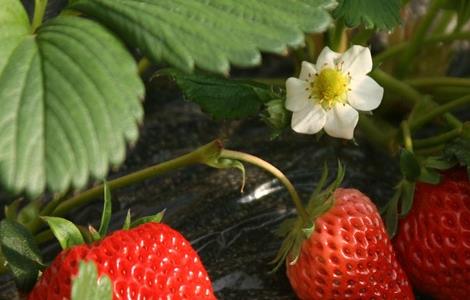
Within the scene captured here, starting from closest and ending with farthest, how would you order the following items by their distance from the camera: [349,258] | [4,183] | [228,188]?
1. [4,183]
2. [349,258]
3. [228,188]

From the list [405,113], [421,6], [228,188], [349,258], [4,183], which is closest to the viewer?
[4,183]

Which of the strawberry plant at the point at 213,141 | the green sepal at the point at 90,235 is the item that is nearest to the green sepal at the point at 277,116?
the strawberry plant at the point at 213,141

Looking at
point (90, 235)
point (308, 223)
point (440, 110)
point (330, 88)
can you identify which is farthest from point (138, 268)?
point (440, 110)

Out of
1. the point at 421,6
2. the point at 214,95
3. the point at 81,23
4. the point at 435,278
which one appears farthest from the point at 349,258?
the point at 421,6

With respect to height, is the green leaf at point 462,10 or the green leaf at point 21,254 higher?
the green leaf at point 462,10

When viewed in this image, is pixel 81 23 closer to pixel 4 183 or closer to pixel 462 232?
pixel 4 183

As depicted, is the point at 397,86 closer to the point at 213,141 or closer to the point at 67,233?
the point at 213,141

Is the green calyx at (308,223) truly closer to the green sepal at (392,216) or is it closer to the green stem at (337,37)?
the green sepal at (392,216)
